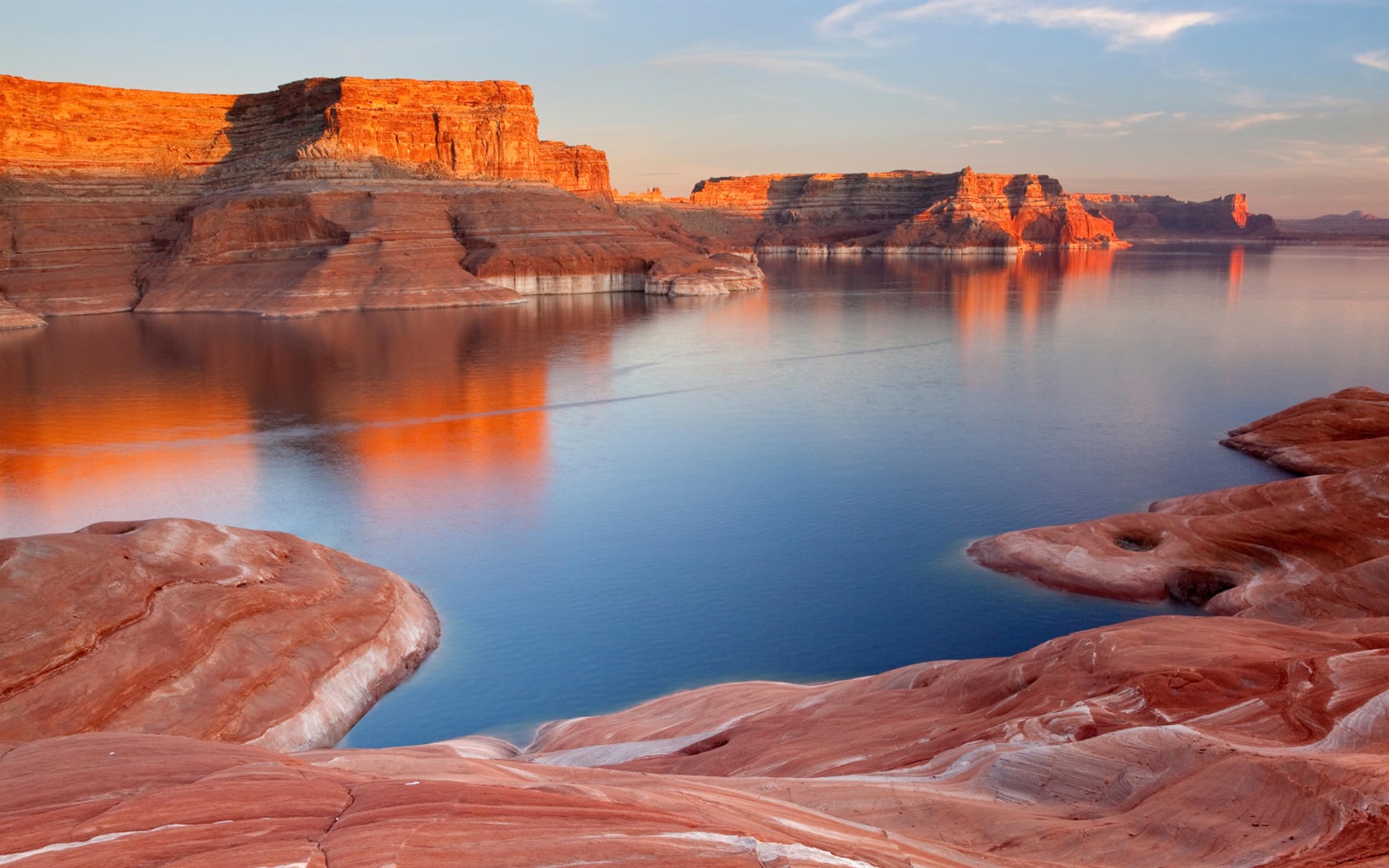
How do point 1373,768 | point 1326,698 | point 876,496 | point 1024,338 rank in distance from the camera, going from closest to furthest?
1. point 1373,768
2. point 1326,698
3. point 876,496
4. point 1024,338

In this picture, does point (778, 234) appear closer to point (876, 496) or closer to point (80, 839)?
point (876, 496)

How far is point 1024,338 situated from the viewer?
50625mm

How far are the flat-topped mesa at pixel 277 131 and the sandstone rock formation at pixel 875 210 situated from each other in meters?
70.7

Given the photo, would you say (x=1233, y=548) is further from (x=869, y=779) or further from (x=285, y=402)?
(x=285, y=402)

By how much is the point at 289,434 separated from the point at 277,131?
2694 inches

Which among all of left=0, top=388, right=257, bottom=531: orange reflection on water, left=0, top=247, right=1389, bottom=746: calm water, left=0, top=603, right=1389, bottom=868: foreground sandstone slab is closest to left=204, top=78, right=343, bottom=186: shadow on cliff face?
left=0, top=247, right=1389, bottom=746: calm water

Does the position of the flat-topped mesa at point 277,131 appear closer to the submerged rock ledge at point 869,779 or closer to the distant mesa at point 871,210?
the distant mesa at point 871,210

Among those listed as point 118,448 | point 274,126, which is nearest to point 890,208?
point 274,126

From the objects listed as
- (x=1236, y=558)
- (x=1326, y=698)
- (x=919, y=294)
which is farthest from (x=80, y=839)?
(x=919, y=294)

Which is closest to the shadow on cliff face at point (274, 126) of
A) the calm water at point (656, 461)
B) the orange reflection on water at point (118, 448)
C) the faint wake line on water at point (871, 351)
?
the calm water at point (656, 461)

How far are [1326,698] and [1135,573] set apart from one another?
382 inches

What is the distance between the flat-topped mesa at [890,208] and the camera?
165 m

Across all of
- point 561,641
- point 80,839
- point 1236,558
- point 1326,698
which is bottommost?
point 561,641

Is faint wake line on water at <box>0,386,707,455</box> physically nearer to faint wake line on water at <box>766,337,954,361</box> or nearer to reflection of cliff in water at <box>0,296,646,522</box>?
reflection of cliff in water at <box>0,296,646,522</box>
